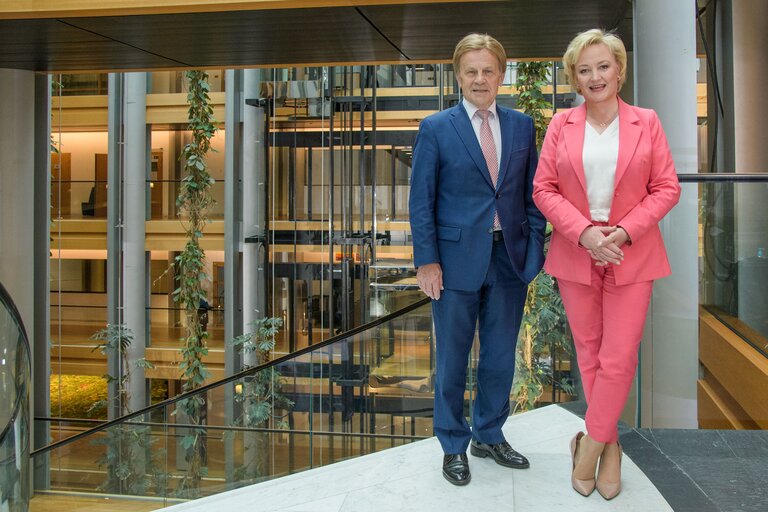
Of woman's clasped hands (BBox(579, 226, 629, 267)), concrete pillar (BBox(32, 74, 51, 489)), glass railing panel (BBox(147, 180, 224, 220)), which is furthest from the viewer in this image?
glass railing panel (BBox(147, 180, 224, 220))

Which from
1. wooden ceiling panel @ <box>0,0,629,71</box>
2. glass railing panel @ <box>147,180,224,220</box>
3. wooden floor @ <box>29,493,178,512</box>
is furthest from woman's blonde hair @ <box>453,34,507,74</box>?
glass railing panel @ <box>147,180,224,220</box>

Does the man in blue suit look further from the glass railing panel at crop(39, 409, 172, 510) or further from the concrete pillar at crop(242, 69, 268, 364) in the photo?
the concrete pillar at crop(242, 69, 268, 364)

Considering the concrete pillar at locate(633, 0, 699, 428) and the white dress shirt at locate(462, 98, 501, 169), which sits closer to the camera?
the white dress shirt at locate(462, 98, 501, 169)

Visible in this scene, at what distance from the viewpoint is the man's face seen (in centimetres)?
241

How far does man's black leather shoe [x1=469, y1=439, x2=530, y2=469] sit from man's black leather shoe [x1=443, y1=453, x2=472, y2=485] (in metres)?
0.15

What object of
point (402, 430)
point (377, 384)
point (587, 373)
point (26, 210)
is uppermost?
point (26, 210)

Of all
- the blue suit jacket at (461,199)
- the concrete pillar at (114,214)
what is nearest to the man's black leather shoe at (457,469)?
the blue suit jacket at (461,199)

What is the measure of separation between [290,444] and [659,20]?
3705 mm

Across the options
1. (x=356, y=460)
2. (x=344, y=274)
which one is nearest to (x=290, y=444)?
(x=356, y=460)

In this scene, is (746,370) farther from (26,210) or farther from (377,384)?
(26,210)

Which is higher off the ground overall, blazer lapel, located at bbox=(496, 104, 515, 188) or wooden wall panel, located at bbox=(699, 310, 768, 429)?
blazer lapel, located at bbox=(496, 104, 515, 188)

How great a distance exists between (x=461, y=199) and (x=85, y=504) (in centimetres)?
663

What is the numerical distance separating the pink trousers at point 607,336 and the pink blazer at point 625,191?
0.05m

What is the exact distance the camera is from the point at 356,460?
2.98 metres
